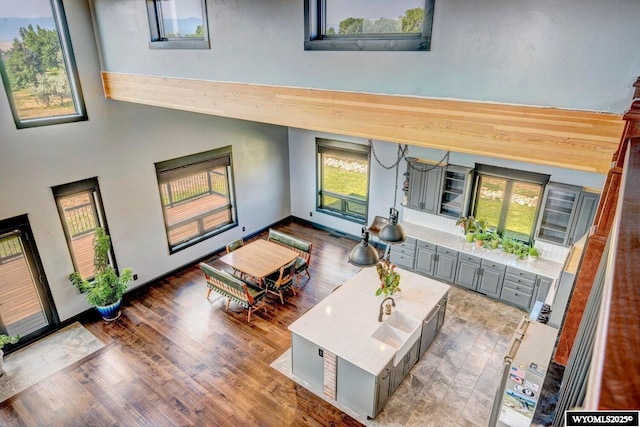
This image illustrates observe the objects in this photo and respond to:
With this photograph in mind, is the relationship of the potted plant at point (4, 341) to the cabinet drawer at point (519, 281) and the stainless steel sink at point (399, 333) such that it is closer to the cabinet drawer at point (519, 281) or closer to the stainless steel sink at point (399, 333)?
the stainless steel sink at point (399, 333)

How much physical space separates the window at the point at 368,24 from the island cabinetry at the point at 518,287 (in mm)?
4660

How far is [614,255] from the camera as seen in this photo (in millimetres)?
678

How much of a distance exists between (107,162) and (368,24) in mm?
4807

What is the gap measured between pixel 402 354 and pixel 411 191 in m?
3.42

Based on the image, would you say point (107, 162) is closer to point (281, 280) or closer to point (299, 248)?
point (281, 280)

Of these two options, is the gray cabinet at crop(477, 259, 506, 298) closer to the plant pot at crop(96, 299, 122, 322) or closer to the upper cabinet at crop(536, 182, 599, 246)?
the upper cabinet at crop(536, 182, 599, 246)

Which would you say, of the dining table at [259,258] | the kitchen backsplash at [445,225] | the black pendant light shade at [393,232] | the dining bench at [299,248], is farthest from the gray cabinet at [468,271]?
the black pendant light shade at [393,232]

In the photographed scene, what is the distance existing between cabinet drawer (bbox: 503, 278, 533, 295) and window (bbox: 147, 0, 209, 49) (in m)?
5.75

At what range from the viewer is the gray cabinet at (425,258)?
285 inches

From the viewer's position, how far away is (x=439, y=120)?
125 inches

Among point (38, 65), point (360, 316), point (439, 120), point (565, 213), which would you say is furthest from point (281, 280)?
point (38, 65)

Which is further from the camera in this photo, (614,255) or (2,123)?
(2,123)

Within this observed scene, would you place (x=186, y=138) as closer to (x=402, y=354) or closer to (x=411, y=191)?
(x=411, y=191)

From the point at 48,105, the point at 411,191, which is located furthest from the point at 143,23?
the point at 411,191
